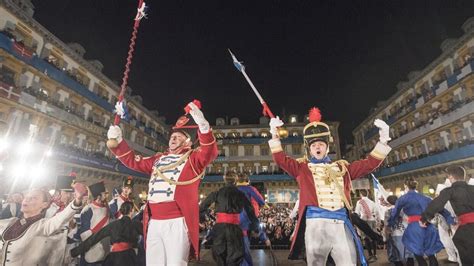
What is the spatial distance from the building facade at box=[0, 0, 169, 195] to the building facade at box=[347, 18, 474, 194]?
76.7 ft

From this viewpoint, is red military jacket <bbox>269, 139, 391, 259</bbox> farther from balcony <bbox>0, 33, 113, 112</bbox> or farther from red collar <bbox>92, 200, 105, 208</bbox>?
balcony <bbox>0, 33, 113, 112</bbox>

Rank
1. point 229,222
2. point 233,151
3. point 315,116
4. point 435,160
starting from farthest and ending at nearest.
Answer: point 233,151 < point 435,160 < point 229,222 < point 315,116

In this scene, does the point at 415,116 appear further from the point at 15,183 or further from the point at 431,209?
the point at 15,183

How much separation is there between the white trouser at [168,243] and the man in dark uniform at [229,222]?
6.53 ft

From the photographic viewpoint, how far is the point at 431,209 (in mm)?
4074

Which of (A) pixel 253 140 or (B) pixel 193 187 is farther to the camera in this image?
(A) pixel 253 140

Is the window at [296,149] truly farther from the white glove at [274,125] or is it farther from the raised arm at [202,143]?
the raised arm at [202,143]

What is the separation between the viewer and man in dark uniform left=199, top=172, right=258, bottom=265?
4.84 m

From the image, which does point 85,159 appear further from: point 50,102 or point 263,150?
point 263,150

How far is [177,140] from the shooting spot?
3689 mm

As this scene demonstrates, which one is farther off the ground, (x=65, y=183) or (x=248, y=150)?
(x=248, y=150)

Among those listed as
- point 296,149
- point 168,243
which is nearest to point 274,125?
point 168,243

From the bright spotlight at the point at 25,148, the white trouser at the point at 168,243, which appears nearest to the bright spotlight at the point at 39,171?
the bright spotlight at the point at 25,148

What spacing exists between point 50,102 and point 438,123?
108 feet
